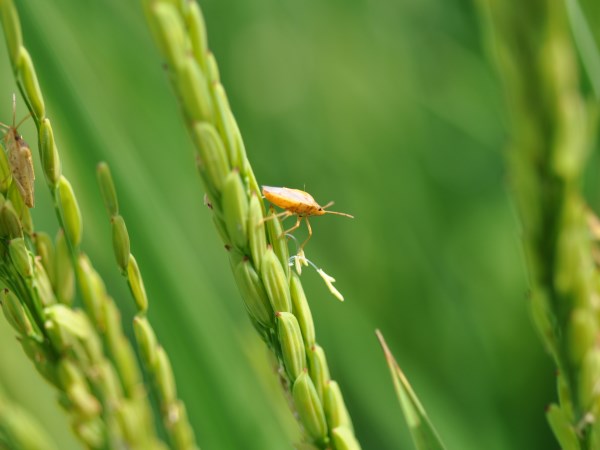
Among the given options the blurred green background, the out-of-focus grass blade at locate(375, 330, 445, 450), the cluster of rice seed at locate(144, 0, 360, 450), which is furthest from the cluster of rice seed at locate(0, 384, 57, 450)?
the blurred green background

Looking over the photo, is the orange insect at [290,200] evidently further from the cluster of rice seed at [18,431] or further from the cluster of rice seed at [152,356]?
the cluster of rice seed at [18,431]

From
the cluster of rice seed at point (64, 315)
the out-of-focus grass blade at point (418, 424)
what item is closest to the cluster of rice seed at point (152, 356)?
the cluster of rice seed at point (64, 315)

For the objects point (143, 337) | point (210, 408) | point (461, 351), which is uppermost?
point (143, 337)

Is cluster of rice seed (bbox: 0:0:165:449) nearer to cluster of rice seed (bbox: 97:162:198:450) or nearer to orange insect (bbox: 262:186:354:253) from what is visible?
cluster of rice seed (bbox: 97:162:198:450)

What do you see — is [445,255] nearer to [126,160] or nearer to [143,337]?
[126,160]

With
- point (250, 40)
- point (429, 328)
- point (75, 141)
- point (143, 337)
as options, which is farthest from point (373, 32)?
point (143, 337)
